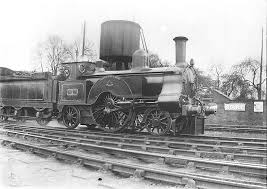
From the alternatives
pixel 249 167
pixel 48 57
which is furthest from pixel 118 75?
pixel 48 57

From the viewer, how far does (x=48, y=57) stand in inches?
1378

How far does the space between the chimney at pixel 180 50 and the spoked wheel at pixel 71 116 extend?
4.09 meters

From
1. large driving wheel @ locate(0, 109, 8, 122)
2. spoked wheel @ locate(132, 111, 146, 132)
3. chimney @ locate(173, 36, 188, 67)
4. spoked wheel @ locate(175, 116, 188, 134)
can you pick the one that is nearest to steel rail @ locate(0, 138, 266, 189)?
spoked wheel @ locate(132, 111, 146, 132)

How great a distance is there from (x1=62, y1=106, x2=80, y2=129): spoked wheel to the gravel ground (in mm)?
5539

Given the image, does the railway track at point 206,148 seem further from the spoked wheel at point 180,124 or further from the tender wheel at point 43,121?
the tender wheel at point 43,121

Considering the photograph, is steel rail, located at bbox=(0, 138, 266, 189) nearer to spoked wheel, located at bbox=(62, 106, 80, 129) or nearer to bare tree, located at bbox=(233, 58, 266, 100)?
spoked wheel, located at bbox=(62, 106, 80, 129)

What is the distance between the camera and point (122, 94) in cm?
1028

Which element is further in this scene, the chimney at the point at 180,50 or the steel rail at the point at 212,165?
the chimney at the point at 180,50

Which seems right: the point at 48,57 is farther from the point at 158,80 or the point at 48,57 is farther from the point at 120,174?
the point at 120,174

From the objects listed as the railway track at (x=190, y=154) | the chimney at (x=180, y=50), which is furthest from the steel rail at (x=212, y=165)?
the chimney at (x=180, y=50)

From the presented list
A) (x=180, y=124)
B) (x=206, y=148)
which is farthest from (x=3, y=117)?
(x=206, y=148)

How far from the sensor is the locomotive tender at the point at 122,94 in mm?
9406

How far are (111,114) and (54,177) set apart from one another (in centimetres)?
618

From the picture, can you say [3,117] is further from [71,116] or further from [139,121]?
[139,121]
